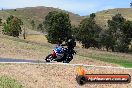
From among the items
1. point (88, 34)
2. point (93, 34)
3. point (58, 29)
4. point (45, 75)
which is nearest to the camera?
point (45, 75)

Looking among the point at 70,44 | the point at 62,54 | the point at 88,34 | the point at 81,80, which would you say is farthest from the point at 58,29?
the point at 81,80

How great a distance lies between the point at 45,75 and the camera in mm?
27031

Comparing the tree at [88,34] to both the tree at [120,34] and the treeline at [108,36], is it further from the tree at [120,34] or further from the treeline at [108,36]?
the tree at [120,34]

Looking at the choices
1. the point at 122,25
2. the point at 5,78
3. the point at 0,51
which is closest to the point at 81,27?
the point at 122,25

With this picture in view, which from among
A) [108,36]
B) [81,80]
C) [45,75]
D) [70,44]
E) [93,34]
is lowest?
[93,34]

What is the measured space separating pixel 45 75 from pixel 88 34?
92116 mm

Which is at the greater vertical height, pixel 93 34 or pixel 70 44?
pixel 70 44

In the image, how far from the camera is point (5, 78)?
24.6 metres

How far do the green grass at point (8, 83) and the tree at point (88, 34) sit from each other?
8965cm

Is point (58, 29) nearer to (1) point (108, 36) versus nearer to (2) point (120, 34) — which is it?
(1) point (108, 36)

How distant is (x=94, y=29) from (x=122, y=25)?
9799mm

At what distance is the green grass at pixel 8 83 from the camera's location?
924 inches

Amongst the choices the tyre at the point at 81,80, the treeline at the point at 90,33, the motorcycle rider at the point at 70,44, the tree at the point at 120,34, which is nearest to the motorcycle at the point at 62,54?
the motorcycle rider at the point at 70,44

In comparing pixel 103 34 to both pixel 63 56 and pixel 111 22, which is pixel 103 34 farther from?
pixel 63 56
